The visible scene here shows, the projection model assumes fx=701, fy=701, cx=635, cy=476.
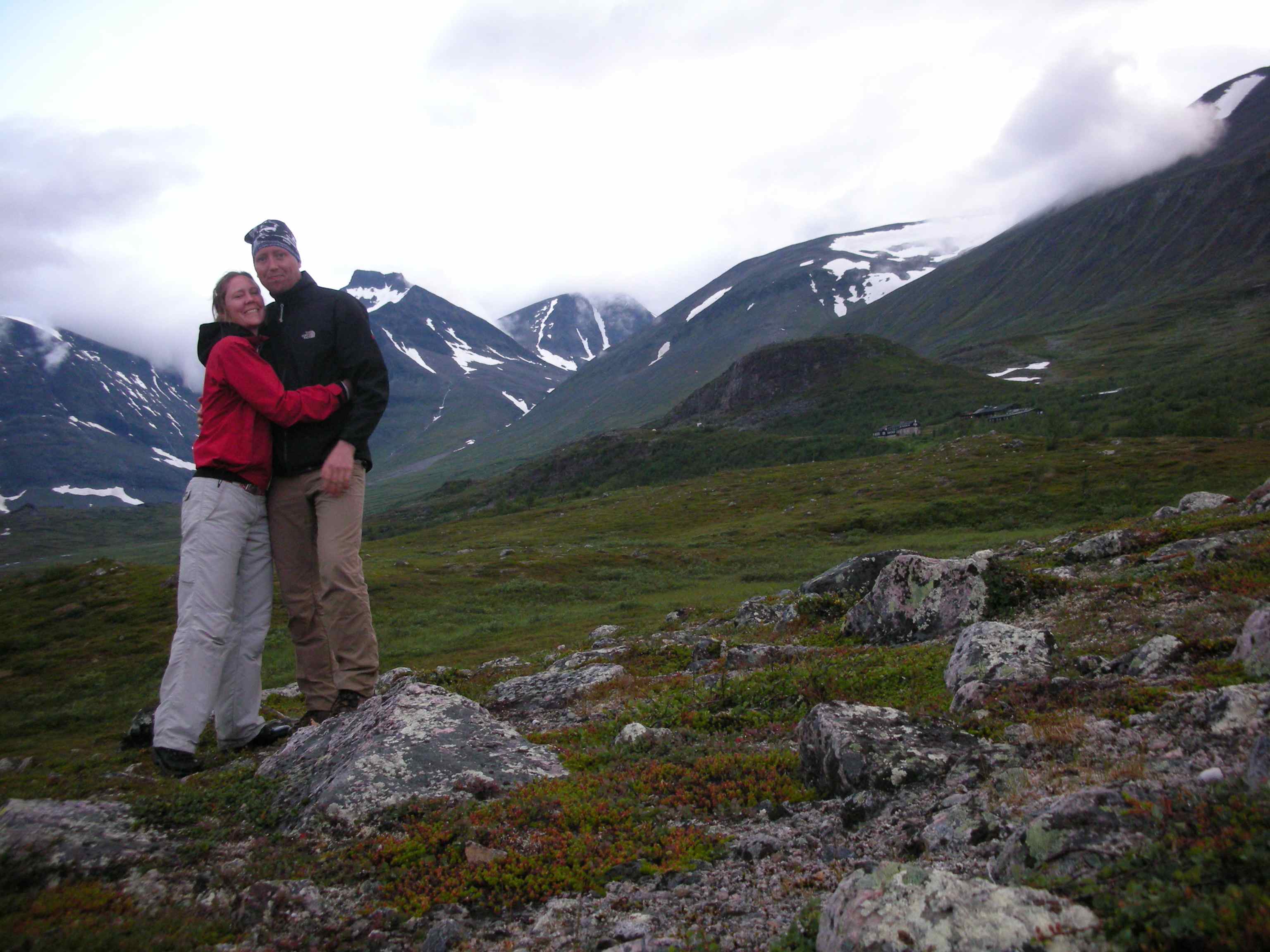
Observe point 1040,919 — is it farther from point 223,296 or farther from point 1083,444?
point 1083,444

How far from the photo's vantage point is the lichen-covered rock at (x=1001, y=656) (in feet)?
21.8

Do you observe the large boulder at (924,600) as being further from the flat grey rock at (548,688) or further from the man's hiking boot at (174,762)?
the man's hiking boot at (174,762)

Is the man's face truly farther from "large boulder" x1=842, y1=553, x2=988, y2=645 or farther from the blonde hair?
"large boulder" x1=842, y1=553, x2=988, y2=645

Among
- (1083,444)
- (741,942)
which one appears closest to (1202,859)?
(741,942)

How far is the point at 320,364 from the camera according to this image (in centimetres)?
790

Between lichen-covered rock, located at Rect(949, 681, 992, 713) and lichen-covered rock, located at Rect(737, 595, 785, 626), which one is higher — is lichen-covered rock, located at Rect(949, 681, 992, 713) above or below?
above

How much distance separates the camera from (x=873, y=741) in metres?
5.39

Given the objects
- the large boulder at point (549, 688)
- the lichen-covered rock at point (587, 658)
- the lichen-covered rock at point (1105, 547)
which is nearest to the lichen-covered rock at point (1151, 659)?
the large boulder at point (549, 688)

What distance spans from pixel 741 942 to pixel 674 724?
4.00 meters

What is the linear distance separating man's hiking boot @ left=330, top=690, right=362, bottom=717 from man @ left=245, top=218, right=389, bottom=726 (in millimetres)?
10

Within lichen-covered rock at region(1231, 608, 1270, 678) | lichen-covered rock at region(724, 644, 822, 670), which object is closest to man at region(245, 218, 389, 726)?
lichen-covered rock at region(724, 644, 822, 670)

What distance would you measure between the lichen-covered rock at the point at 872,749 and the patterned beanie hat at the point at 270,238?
7.54m

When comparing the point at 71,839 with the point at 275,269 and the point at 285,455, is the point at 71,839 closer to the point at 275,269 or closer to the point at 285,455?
the point at 285,455

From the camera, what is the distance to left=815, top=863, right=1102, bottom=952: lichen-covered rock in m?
2.70
